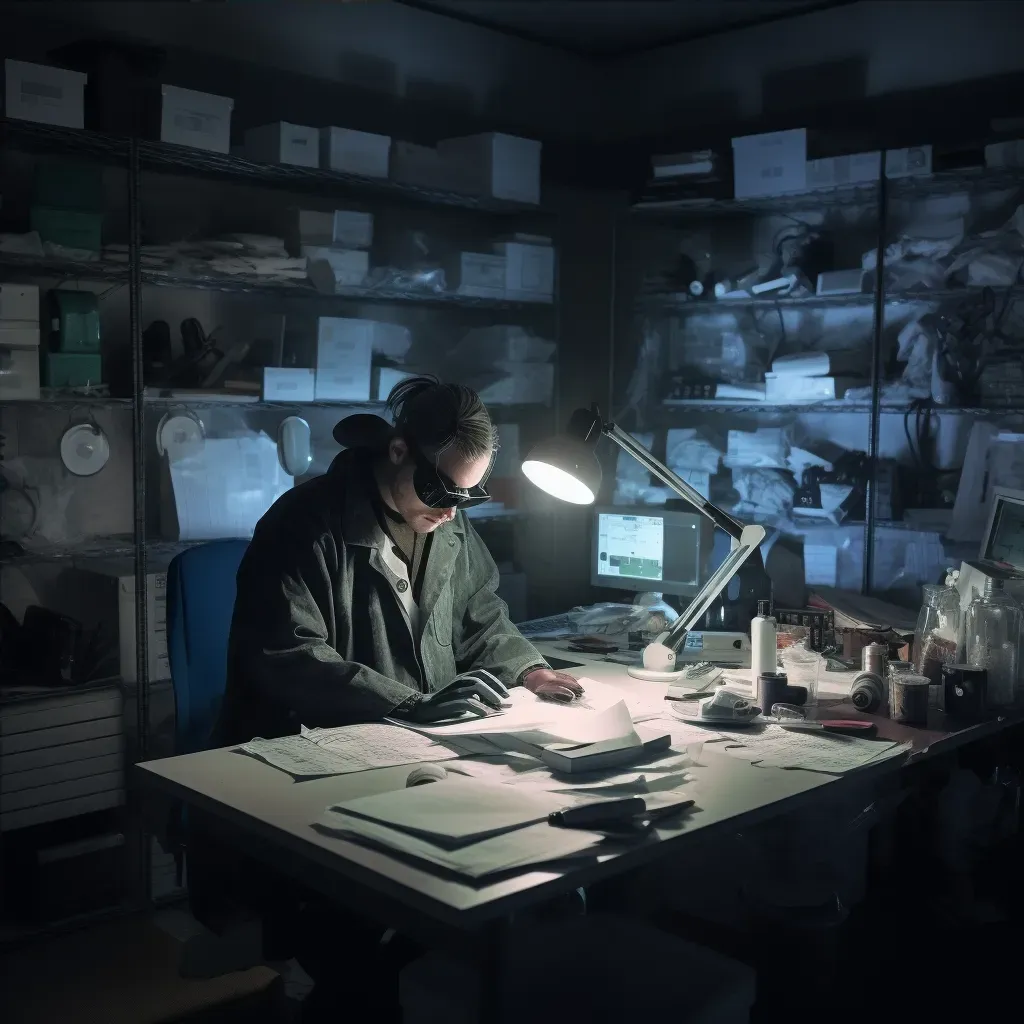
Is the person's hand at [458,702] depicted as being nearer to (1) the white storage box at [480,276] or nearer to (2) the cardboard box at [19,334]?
(2) the cardboard box at [19,334]

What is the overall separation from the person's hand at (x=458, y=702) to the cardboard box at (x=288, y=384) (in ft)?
5.45

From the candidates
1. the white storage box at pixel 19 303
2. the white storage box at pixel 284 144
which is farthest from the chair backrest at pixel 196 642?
the white storage box at pixel 284 144

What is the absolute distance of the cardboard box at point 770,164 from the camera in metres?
4.14

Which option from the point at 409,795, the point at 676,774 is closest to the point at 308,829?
the point at 409,795

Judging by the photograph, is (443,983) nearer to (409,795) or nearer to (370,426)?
(409,795)

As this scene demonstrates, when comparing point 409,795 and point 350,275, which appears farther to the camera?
point 350,275

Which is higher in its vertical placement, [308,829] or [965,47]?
[965,47]

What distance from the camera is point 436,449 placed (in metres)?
2.51

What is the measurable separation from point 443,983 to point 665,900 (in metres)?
1.58

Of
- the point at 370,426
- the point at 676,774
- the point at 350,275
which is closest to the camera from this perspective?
the point at 676,774

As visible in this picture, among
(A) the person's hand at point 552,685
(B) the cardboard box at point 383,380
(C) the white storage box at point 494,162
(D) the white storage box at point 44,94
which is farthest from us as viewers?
(C) the white storage box at point 494,162

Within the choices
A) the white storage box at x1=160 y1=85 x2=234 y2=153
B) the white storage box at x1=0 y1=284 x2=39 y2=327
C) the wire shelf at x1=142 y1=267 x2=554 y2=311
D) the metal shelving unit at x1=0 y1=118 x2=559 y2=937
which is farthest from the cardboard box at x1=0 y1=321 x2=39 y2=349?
the white storage box at x1=160 y1=85 x2=234 y2=153

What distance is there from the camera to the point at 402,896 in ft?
5.12

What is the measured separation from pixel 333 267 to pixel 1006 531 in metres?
2.19
